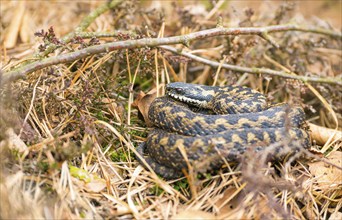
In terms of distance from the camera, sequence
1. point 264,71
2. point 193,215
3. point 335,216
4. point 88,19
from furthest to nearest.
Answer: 1. point 88,19
2. point 264,71
3. point 335,216
4. point 193,215

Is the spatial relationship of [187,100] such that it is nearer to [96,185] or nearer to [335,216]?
[96,185]

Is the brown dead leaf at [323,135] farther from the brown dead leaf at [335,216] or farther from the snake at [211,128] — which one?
the brown dead leaf at [335,216]

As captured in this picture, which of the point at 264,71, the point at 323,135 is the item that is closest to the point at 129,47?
the point at 264,71

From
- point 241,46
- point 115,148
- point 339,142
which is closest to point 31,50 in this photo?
point 115,148

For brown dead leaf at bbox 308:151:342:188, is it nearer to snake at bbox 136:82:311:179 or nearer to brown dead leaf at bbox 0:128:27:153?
snake at bbox 136:82:311:179

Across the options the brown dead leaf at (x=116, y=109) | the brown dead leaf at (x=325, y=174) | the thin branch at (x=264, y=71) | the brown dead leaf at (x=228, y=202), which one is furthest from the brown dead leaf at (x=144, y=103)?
the brown dead leaf at (x=325, y=174)

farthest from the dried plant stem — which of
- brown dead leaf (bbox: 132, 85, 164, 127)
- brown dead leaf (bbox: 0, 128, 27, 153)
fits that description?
brown dead leaf (bbox: 132, 85, 164, 127)
